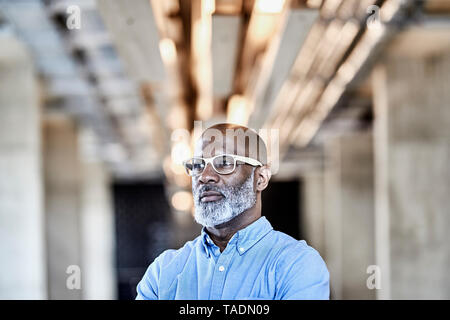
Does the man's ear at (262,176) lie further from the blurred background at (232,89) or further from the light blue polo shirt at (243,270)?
the blurred background at (232,89)

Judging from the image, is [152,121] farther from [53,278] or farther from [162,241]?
[162,241]

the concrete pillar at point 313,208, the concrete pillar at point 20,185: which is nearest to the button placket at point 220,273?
the concrete pillar at point 20,185

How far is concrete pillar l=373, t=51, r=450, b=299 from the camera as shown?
12781 millimetres

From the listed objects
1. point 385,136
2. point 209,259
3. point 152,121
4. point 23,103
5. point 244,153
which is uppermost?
point 152,121

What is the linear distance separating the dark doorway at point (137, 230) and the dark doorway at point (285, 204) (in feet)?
25.8

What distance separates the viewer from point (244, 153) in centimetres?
260

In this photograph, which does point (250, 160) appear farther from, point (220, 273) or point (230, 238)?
point (220, 273)

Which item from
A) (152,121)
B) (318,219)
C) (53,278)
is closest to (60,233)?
(53,278)

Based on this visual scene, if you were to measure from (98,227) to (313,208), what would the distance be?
12.7 m

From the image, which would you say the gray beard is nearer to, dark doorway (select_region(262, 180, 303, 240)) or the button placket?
the button placket

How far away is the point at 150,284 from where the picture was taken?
274 cm

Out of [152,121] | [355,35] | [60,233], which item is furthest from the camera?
[60,233]

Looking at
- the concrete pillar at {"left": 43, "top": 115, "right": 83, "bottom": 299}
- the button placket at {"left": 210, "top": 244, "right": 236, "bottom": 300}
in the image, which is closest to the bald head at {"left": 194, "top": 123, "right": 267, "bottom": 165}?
the button placket at {"left": 210, "top": 244, "right": 236, "bottom": 300}

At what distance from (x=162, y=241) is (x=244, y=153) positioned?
47.6 meters
